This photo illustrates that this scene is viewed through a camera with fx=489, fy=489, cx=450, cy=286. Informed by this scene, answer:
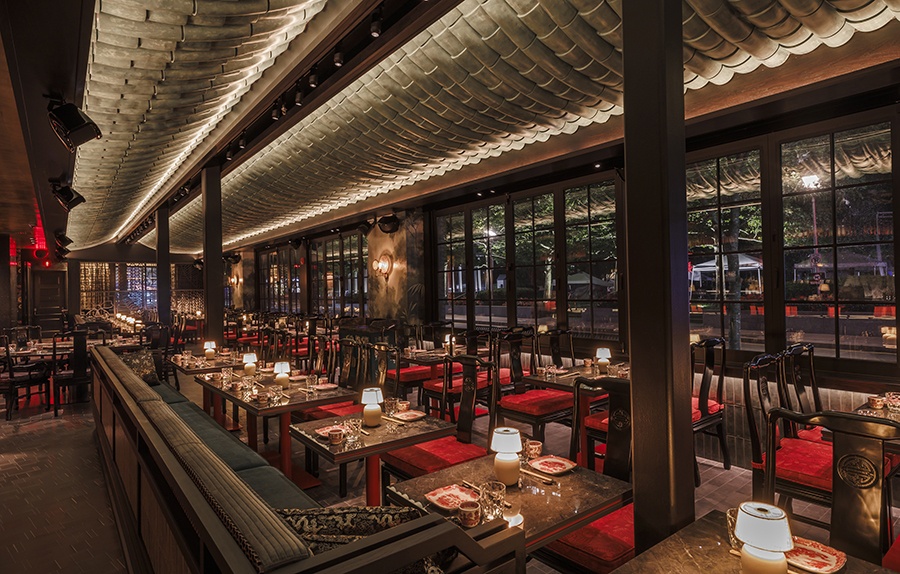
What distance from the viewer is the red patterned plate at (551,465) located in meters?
2.20

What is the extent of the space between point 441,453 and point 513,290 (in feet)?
15.3

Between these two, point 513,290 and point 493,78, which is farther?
point 513,290

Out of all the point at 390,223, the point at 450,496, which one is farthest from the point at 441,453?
the point at 390,223

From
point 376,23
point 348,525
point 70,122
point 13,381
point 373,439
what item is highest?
point 376,23

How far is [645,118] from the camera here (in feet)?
6.17

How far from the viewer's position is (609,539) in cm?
198

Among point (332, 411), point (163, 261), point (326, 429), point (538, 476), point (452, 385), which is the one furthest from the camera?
point (163, 261)

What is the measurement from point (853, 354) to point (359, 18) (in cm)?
483

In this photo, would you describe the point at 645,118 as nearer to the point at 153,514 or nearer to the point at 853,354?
the point at 153,514

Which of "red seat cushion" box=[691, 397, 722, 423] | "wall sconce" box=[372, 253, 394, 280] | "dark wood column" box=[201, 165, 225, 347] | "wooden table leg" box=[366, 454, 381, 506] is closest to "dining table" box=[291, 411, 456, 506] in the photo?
"wooden table leg" box=[366, 454, 381, 506]

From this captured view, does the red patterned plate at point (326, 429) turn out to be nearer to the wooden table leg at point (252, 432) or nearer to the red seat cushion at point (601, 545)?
the red seat cushion at point (601, 545)

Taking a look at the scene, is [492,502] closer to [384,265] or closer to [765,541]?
[765,541]

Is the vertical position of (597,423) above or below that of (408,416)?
below

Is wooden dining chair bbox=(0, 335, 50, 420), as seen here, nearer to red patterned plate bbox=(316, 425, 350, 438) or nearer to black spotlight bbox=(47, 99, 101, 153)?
black spotlight bbox=(47, 99, 101, 153)
